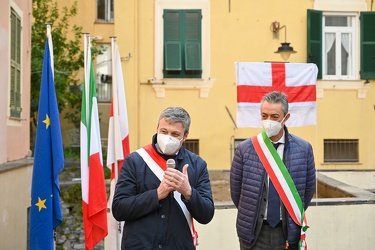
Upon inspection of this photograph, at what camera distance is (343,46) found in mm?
17125

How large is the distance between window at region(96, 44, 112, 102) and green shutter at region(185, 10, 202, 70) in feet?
24.7

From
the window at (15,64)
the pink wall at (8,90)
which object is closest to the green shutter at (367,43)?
the pink wall at (8,90)

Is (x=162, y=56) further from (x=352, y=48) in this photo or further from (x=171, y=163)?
(x=171, y=163)

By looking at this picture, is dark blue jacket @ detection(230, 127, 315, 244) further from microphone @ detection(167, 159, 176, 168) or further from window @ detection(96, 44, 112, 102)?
window @ detection(96, 44, 112, 102)

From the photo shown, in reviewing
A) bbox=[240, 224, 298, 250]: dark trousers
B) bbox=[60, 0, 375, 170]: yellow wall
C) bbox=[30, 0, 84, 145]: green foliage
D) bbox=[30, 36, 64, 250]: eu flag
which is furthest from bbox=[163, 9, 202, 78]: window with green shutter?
bbox=[240, 224, 298, 250]: dark trousers

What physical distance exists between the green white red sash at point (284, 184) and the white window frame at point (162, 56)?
11082 millimetres

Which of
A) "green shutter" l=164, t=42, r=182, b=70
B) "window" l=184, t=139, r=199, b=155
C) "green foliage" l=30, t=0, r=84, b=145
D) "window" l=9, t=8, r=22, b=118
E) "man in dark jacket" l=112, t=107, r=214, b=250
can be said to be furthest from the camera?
"green foliage" l=30, t=0, r=84, b=145

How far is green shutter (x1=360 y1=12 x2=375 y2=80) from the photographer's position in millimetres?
16875

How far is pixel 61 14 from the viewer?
856 inches

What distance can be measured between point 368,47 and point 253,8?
293 centimetres

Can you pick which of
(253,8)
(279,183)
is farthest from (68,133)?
(279,183)

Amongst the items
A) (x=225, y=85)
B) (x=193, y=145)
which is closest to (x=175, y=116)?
(x=225, y=85)

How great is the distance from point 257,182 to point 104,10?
20112 mm

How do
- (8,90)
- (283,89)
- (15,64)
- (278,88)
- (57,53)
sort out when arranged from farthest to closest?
(57,53), (15,64), (8,90), (283,89), (278,88)
